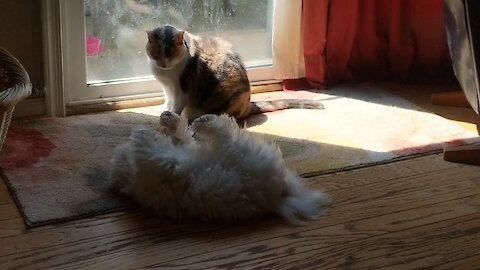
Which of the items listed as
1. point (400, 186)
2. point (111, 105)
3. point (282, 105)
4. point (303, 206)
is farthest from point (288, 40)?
point (303, 206)

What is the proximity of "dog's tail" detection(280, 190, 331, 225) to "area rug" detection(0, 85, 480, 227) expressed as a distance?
21 cm

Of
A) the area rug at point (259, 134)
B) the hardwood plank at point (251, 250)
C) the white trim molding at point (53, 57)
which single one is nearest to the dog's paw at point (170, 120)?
the area rug at point (259, 134)

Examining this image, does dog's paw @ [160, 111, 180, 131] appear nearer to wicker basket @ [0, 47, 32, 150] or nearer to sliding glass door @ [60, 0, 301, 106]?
wicker basket @ [0, 47, 32, 150]

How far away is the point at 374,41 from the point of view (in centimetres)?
306

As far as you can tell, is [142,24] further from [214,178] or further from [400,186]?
[400,186]

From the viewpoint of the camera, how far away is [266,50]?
2990 millimetres

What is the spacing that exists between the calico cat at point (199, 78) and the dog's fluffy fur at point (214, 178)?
61 cm

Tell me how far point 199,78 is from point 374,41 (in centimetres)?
96

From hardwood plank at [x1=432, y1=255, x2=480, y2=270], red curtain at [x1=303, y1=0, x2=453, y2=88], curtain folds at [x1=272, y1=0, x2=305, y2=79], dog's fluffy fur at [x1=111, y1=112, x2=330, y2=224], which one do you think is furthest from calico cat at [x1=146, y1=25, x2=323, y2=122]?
hardwood plank at [x1=432, y1=255, x2=480, y2=270]

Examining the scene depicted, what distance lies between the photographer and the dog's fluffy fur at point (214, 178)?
179 centimetres

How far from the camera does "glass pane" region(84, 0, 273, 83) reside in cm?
262

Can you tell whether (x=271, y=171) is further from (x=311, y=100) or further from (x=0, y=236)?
(x=311, y=100)

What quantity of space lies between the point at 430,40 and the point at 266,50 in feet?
2.46

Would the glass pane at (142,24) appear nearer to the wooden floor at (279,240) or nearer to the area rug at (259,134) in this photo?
the area rug at (259,134)
